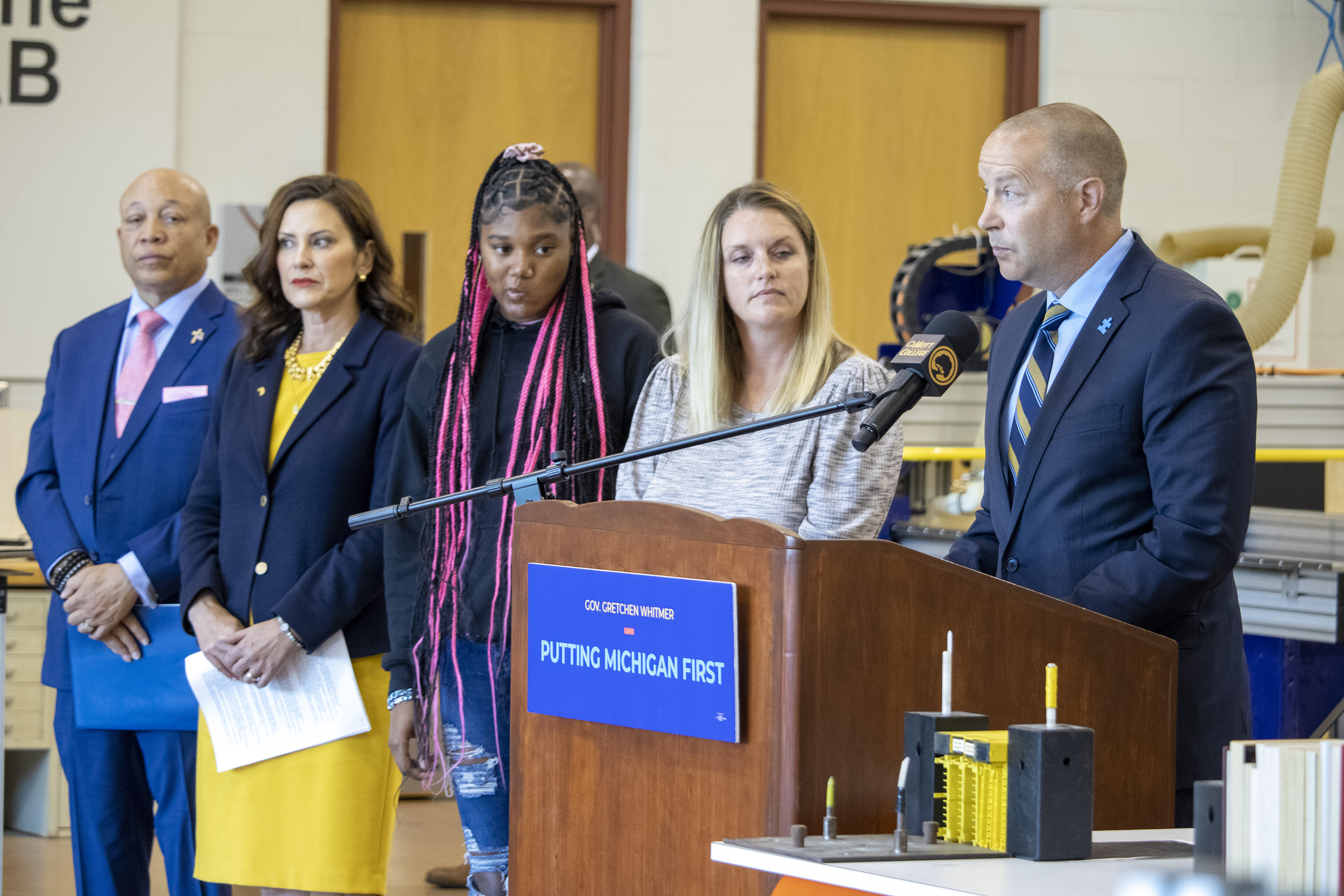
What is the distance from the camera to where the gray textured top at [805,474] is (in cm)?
184

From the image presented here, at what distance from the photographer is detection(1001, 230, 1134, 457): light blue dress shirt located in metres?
1.83

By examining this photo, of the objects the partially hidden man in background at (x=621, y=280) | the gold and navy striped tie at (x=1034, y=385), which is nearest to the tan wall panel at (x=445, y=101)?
the partially hidden man in background at (x=621, y=280)

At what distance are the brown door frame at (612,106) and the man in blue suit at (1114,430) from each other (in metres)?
3.44

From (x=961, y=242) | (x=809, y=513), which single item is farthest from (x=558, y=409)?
(x=961, y=242)

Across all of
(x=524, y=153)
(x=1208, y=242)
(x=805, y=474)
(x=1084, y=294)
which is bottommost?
(x=805, y=474)

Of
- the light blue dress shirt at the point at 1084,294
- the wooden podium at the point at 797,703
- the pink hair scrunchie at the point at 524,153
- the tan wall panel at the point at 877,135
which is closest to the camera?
the wooden podium at the point at 797,703

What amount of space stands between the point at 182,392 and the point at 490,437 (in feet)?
2.79

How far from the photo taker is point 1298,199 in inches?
183

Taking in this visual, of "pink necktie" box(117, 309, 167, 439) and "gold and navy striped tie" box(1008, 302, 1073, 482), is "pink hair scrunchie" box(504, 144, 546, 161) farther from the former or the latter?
"pink necktie" box(117, 309, 167, 439)

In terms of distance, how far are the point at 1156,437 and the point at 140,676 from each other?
6.05ft

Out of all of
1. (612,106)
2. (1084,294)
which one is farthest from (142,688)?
(612,106)

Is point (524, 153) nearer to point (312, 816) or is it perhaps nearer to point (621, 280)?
point (312, 816)

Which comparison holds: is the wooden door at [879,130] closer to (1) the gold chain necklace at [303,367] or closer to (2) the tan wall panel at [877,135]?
(2) the tan wall panel at [877,135]

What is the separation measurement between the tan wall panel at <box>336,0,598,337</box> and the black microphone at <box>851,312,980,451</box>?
3817 mm
